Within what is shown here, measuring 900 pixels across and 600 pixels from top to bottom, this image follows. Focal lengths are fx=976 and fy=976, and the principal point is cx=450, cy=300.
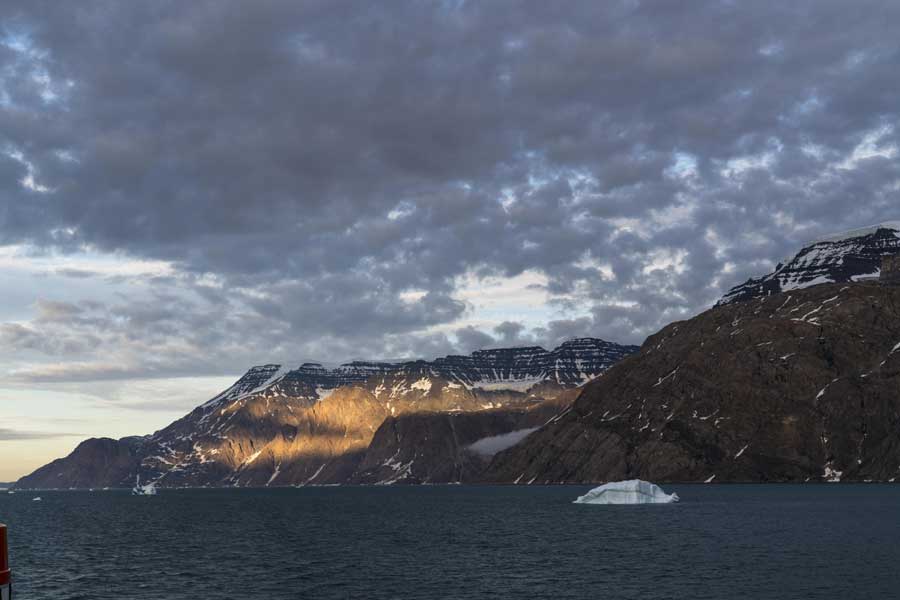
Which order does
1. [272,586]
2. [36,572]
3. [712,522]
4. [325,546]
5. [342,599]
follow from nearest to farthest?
[342,599], [272,586], [36,572], [325,546], [712,522]

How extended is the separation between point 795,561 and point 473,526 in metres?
78.3

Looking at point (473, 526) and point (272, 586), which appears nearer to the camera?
point (272, 586)

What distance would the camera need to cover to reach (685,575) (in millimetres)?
95438

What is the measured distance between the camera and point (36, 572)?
110 metres

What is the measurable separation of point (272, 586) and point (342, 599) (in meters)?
11.9

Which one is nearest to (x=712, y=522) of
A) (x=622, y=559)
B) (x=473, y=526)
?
(x=473, y=526)

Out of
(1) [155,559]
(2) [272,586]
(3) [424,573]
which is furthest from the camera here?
(1) [155,559]

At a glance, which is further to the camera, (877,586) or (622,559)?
(622,559)

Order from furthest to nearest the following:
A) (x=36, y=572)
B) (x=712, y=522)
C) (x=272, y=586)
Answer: (x=712, y=522) < (x=36, y=572) < (x=272, y=586)

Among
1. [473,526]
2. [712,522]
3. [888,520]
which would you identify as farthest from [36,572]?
[888,520]

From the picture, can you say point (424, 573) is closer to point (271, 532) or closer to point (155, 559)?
point (155, 559)

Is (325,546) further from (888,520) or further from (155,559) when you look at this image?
(888,520)

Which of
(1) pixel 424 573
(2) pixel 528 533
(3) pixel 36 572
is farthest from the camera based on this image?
(2) pixel 528 533

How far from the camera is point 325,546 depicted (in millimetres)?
138750
